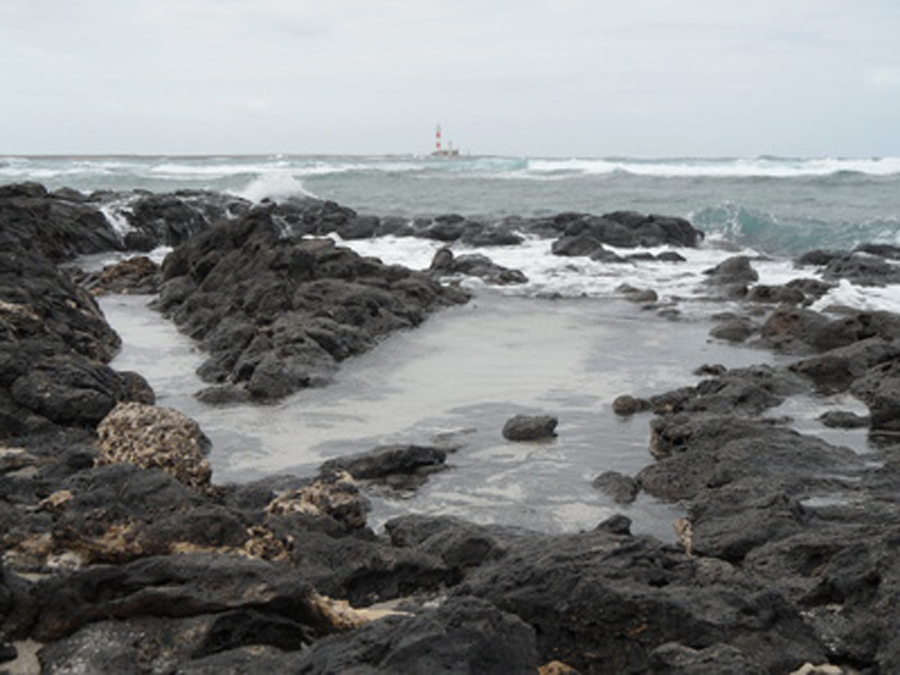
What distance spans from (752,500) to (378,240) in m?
20.3

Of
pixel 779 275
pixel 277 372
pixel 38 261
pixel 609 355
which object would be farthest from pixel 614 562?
pixel 779 275

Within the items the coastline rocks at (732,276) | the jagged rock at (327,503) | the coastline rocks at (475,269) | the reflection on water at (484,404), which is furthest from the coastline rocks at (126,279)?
the jagged rock at (327,503)

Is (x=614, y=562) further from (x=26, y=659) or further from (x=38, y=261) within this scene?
(x=38, y=261)

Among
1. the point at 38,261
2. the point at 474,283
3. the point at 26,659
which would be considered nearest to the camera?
the point at 26,659

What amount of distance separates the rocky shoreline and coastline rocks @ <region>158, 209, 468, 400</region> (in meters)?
0.09

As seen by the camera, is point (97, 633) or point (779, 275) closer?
point (97, 633)

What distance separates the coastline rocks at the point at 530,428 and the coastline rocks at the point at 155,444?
2632mm

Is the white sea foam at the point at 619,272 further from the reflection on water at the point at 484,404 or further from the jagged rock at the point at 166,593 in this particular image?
the jagged rock at the point at 166,593

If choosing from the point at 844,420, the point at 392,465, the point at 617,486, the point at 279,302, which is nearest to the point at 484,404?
the point at 392,465

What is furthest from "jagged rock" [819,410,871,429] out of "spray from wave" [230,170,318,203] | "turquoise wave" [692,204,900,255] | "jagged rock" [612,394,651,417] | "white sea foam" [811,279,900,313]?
"spray from wave" [230,170,318,203]

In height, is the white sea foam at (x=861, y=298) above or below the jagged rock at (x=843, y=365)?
below

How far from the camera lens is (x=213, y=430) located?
815cm

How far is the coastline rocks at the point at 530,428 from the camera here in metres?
7.74

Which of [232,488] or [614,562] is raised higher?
[614,562]
